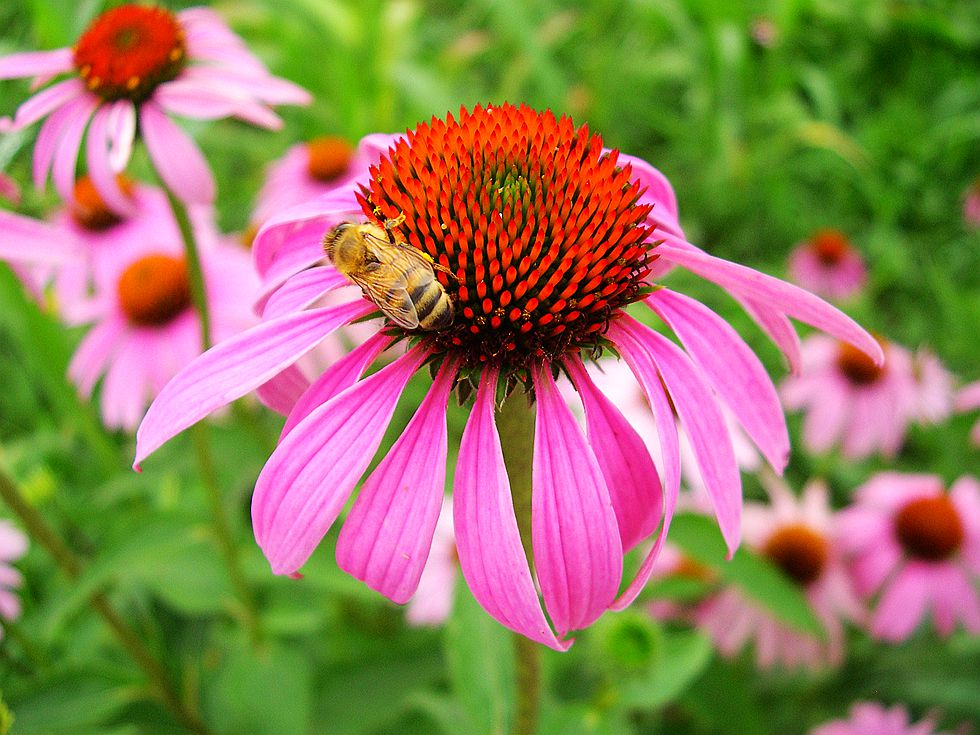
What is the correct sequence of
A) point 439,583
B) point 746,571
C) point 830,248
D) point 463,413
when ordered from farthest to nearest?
point 830,248
point 463,413
point 439,583
point 746,571

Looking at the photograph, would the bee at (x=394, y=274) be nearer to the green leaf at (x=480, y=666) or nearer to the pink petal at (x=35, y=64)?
the green leaf at (x=480, y=666)

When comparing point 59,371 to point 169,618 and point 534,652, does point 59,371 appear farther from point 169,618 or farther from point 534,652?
point 534,652

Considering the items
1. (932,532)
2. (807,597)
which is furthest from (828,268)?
(807,597)

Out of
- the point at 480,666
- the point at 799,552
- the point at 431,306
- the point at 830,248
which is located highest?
the point at 830,248

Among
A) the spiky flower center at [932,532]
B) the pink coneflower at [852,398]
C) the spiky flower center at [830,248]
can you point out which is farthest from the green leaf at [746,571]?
the spiky flower center at [830,248]

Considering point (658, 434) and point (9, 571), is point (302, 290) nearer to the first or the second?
point (658, 434)

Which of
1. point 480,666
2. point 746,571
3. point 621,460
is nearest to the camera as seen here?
point 621,460
